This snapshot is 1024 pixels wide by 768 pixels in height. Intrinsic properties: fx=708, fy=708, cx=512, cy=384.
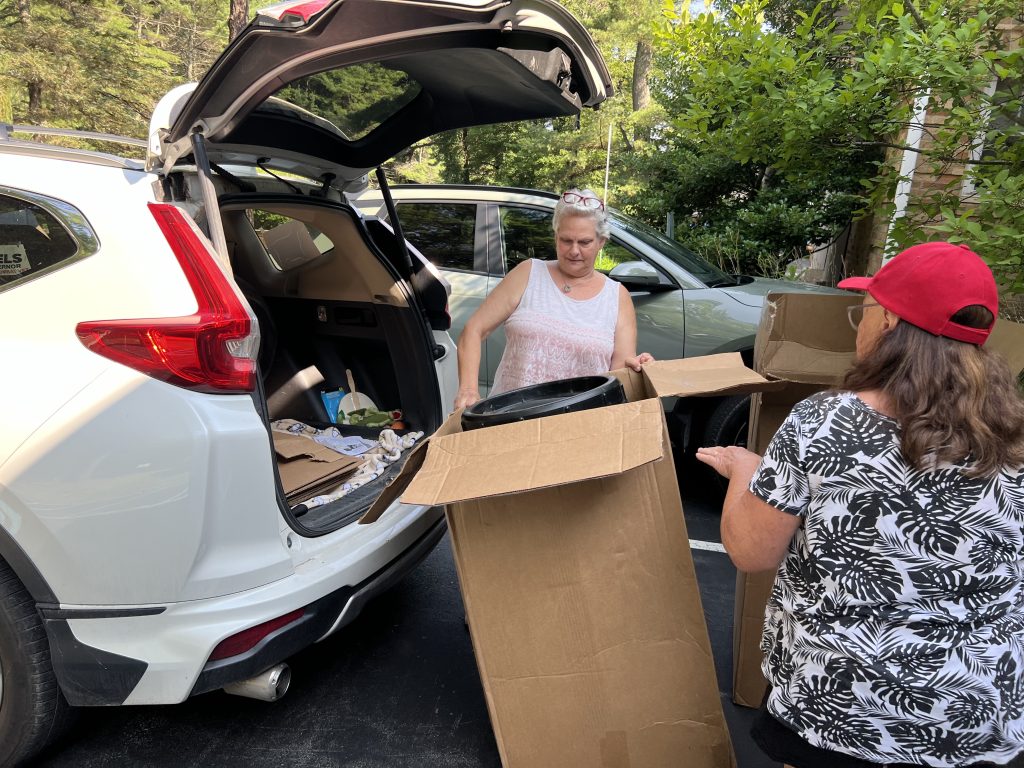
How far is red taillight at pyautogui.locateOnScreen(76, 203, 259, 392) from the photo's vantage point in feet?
5.77

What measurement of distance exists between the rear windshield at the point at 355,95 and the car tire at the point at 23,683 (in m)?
1.59

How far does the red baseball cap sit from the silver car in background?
270cm

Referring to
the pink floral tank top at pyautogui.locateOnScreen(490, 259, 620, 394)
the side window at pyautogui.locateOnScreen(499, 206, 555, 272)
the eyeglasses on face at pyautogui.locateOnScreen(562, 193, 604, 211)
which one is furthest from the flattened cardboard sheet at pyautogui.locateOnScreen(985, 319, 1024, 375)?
the side window at pyautogui.locateOnScreen(499, 206, 555, 272)

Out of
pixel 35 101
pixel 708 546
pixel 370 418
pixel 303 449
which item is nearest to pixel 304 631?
pixel 303 449

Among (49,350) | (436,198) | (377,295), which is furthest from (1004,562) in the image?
(436,198)

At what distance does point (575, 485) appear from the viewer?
1659mm

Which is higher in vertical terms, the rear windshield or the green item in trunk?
the rear windshield

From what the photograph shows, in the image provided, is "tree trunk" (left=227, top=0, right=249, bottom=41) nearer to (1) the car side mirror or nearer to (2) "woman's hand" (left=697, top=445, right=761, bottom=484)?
(1) the car side mirror

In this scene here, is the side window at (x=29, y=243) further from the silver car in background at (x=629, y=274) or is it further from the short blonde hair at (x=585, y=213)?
the silver car in background at (x=629, y=274)

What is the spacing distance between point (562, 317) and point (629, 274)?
1.92 meters

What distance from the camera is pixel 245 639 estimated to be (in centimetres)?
185

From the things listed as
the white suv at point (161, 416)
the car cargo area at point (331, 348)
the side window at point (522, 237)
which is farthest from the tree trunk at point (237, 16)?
the white suv at point (161, 416)

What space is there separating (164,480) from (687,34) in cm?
262

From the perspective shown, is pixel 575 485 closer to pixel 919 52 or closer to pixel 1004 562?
pixel 1004 562
